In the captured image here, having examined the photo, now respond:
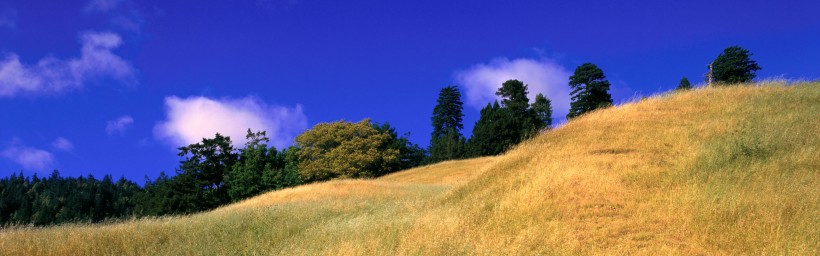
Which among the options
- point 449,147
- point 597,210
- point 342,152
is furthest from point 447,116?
point 597,210

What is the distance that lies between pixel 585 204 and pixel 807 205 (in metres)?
3.63

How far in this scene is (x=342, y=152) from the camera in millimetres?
55344

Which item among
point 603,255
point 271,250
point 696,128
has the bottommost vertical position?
point 603,255

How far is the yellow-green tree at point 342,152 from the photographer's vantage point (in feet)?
181

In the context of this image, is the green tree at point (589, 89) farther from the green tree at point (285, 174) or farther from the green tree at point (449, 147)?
the green tree at point (285, 174)

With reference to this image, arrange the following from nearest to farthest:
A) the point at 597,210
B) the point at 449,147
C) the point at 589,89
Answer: the point at 597,210 < the point at 589,89 < the point at 449,147

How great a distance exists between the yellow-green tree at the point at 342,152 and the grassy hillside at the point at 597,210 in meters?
39.7

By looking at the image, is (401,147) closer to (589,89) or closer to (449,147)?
(449,147)

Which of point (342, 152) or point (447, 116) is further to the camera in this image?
point (447, 116)

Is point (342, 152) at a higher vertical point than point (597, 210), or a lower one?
higher

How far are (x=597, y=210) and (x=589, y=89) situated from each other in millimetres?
47152

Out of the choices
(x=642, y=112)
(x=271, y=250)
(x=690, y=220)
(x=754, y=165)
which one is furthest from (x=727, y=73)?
(x=271, y=250)

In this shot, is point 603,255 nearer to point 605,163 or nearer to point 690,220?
point 690,220

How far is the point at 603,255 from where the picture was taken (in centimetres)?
766
